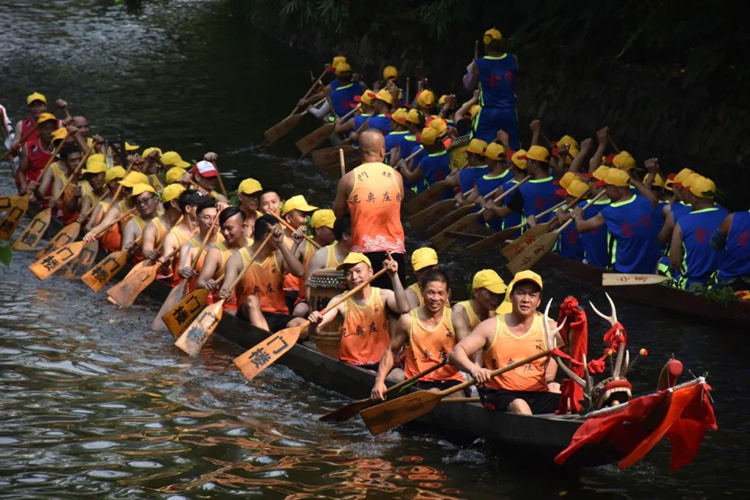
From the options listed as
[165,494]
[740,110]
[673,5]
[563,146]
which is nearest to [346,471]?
[165,494]

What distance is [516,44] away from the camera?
21.8 metres

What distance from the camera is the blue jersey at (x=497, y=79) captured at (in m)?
17.8

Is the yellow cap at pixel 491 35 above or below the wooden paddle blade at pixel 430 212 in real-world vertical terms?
above

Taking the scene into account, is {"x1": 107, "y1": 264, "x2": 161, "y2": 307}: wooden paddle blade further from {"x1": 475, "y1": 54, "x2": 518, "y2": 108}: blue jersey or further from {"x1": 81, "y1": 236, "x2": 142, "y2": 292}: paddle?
{"x1": 475, "y1": 54, "x2": 518, "y2": 108}: blue jersey

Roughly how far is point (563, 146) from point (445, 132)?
7.59 feet

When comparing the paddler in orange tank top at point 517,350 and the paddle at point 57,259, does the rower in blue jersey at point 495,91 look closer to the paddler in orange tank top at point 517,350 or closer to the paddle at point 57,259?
the paddle at point 57,259

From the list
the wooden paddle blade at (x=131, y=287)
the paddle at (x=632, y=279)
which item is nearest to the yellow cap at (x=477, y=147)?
the paddle at (x=632, y=279)

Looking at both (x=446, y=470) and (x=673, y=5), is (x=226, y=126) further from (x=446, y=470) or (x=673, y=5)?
(x=446, y=470)

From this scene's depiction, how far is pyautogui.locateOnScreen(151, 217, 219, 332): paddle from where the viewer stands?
1328 centimetres

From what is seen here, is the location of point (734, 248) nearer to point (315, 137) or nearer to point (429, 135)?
point (429, 135)

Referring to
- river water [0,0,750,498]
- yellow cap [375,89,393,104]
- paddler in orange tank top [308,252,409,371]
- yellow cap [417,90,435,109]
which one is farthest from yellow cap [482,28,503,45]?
paddler in orange tank top [308,252,409,371]

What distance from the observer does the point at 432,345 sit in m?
10.1

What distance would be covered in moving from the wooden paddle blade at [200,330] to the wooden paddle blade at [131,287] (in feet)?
5.15

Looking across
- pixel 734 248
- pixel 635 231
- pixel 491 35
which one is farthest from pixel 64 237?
pixel 734 248
